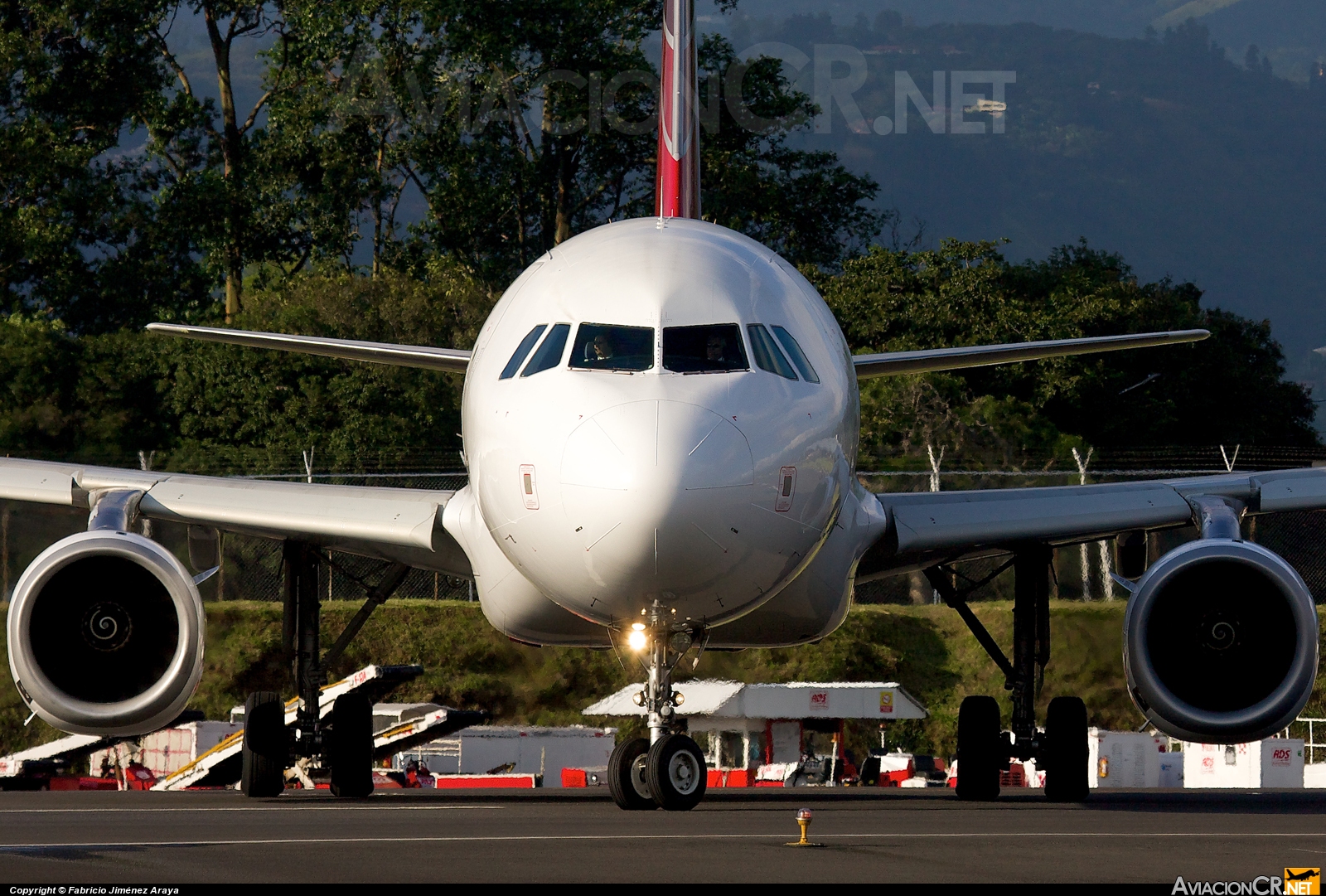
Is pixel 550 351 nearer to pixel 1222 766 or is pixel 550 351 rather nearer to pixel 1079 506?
pixel 1079 506

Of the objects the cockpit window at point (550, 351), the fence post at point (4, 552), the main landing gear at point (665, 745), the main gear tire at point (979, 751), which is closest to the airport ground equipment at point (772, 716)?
the main gear tire at point (979, 751)

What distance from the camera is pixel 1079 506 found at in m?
14.8

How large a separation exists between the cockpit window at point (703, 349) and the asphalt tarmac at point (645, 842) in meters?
2.56

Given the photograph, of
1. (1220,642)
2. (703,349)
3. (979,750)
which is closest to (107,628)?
(703,349)

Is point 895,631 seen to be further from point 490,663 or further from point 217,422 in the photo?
point 217,422

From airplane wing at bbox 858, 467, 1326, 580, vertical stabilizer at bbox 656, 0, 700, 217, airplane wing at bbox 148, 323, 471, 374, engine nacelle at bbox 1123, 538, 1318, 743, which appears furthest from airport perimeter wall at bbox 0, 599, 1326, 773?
engine nacelle at bbox 1123, 538, 1318, 743

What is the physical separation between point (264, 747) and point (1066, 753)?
6598 mm

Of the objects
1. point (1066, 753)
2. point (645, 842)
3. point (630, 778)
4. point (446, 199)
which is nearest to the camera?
point (645, 842)

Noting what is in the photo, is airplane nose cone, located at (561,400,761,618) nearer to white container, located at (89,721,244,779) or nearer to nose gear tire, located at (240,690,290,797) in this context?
nose gear tire, located at (240,690,290,797)

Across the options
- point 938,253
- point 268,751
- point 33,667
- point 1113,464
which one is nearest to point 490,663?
point 268,751

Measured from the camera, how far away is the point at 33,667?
43.6 feet

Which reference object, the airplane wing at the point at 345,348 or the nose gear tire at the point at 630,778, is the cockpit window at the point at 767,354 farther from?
the airplane wing at the point at 345,348

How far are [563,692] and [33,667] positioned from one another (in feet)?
46.5

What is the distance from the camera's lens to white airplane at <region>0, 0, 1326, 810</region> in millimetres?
10289
